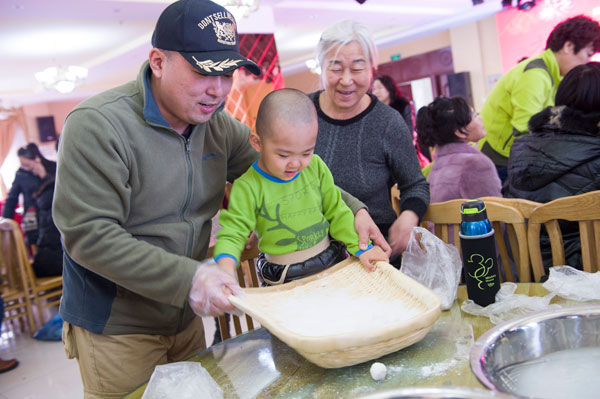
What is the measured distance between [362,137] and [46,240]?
3.78 metres

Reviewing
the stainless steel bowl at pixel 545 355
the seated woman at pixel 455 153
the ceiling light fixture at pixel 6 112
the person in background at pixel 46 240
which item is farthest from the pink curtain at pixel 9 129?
the stainless steel bowl at pixel 545 355

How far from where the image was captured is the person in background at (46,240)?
462 centimetres

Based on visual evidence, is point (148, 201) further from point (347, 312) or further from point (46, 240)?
point (46, 240)

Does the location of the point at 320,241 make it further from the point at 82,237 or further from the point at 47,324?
the point at 47,324

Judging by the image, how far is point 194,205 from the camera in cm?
139

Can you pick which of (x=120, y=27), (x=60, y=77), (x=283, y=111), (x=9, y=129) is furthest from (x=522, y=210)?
(x=9, y=129)

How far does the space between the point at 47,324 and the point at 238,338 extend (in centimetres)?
393

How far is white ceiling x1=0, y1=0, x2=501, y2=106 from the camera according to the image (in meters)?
6.53

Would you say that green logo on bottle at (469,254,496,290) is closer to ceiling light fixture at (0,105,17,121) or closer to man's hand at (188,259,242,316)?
man's hand at (188,259,242,316)

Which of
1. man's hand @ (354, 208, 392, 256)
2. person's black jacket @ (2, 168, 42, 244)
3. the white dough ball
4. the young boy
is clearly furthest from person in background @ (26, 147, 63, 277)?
the white dough ball

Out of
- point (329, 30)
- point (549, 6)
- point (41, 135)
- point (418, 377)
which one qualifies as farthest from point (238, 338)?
point (41, 135)

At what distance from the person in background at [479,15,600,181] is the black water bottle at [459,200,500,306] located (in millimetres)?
1967

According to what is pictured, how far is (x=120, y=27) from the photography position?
7738 mm

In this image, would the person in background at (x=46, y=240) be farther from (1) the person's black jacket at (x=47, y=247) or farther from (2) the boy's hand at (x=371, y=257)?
(2) the boy's hand at (x=371, y=257)
